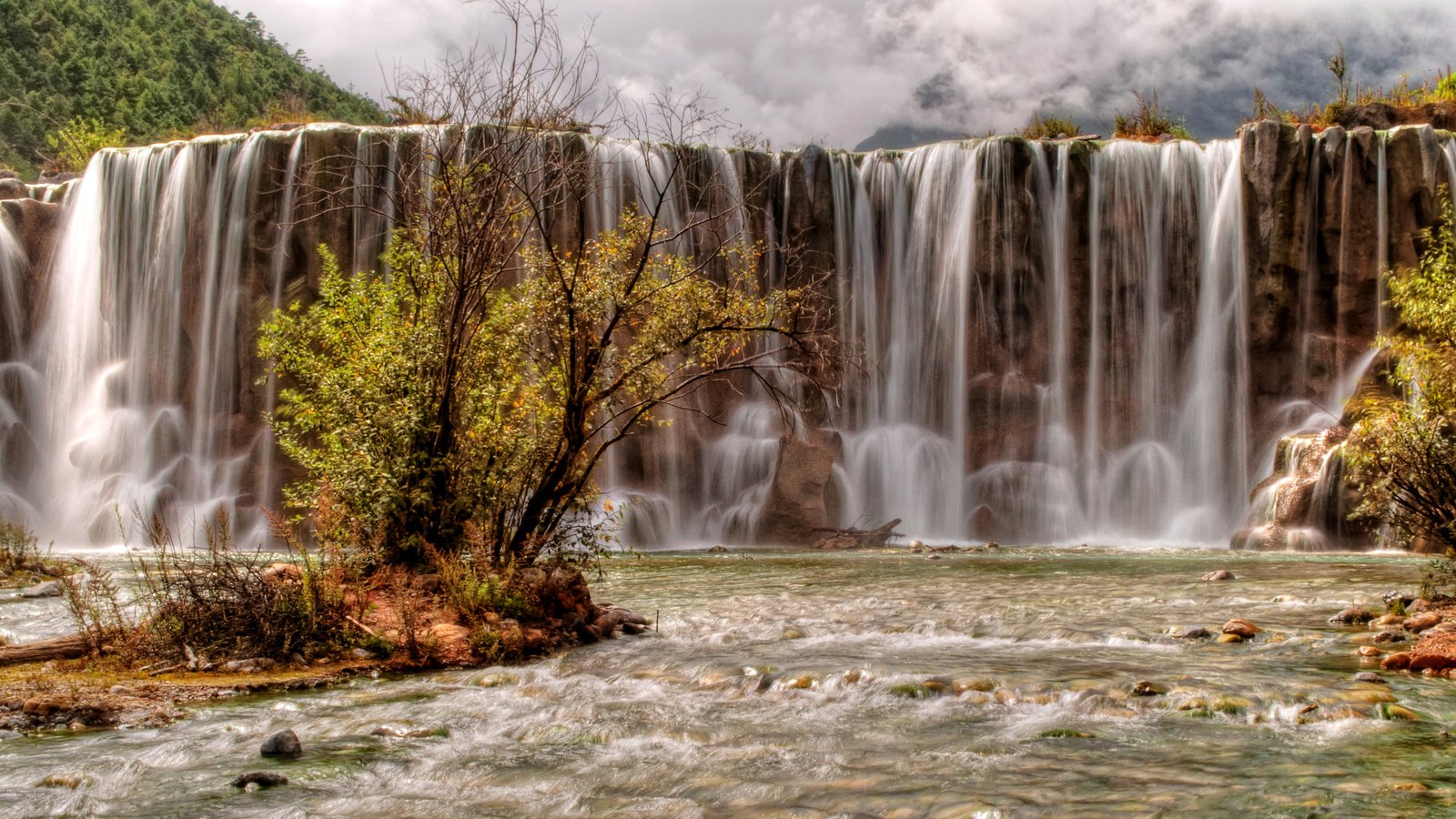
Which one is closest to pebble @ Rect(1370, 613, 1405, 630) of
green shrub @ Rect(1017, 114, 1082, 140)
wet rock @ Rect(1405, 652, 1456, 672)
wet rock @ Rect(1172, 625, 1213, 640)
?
wet rock @ Rect(1172, 625, 1213, 640)

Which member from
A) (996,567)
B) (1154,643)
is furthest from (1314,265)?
(1154,643)

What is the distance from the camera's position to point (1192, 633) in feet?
A: 41.6

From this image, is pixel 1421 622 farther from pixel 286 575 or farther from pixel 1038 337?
pixel 1038 337

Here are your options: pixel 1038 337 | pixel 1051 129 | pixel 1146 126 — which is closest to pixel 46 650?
pixel 1038 337

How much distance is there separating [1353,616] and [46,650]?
45.7 feet

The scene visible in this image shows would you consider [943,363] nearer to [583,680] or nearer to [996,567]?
[996,567]

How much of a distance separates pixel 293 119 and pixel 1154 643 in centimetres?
3622

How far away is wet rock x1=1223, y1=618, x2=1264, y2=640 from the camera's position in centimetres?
1242

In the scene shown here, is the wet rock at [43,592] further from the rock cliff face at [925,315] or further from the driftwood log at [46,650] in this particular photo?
the rock cliff face at [925,315]

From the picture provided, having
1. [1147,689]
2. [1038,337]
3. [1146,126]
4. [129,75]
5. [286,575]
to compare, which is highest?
[129,75]

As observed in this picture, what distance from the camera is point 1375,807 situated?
657 cm

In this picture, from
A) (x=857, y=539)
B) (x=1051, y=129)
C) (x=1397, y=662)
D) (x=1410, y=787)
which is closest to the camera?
(x=1410, y=787)

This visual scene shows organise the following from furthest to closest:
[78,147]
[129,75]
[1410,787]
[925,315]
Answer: [129,75] → [78,147] → [925,315] → [1410,787]

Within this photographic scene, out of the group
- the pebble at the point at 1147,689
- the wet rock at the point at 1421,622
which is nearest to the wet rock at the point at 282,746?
the pebble at the point at 1147,689
